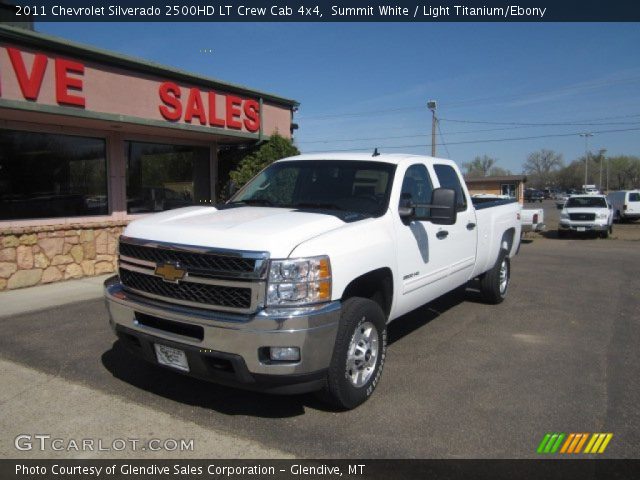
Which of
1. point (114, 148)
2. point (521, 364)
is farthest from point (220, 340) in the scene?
point (114, 148)

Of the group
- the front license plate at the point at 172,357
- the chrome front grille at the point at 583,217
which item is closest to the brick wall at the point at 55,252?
the front license plate at the point at 172,357

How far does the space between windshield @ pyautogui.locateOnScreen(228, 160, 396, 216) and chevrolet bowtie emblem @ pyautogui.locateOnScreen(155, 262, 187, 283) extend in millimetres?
1289

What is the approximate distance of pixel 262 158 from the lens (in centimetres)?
1212

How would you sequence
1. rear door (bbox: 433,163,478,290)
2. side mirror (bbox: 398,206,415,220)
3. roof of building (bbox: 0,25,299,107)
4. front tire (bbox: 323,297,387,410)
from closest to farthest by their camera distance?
front tire (bbox: 323,297,387,410) → side mirror (bbox: 398,206,415,220) → rear door (bbox: 433,163,478,290) → roof of building (bbox: 0,25,299,107)

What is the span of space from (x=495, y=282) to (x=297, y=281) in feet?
15.1

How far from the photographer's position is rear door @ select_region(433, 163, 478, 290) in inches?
214

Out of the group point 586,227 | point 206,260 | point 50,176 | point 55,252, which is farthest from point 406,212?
point 586,227

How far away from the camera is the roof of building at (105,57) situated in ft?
25.6

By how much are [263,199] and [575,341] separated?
3.70 m

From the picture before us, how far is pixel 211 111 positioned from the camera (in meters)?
11.1

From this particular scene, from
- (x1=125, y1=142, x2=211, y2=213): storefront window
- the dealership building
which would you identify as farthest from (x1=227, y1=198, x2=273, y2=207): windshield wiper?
(x1=125, y1=142, x2=211, y2=213): storefront window

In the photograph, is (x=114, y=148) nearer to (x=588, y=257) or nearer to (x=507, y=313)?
(x=507, y=313)

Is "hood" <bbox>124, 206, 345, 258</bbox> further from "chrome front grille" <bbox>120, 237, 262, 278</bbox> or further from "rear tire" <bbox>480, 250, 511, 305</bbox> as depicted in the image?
"rear tire" <bbox>480, 250, 511, 305</bbox>

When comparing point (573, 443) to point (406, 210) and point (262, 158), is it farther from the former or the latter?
point (262, 158)
